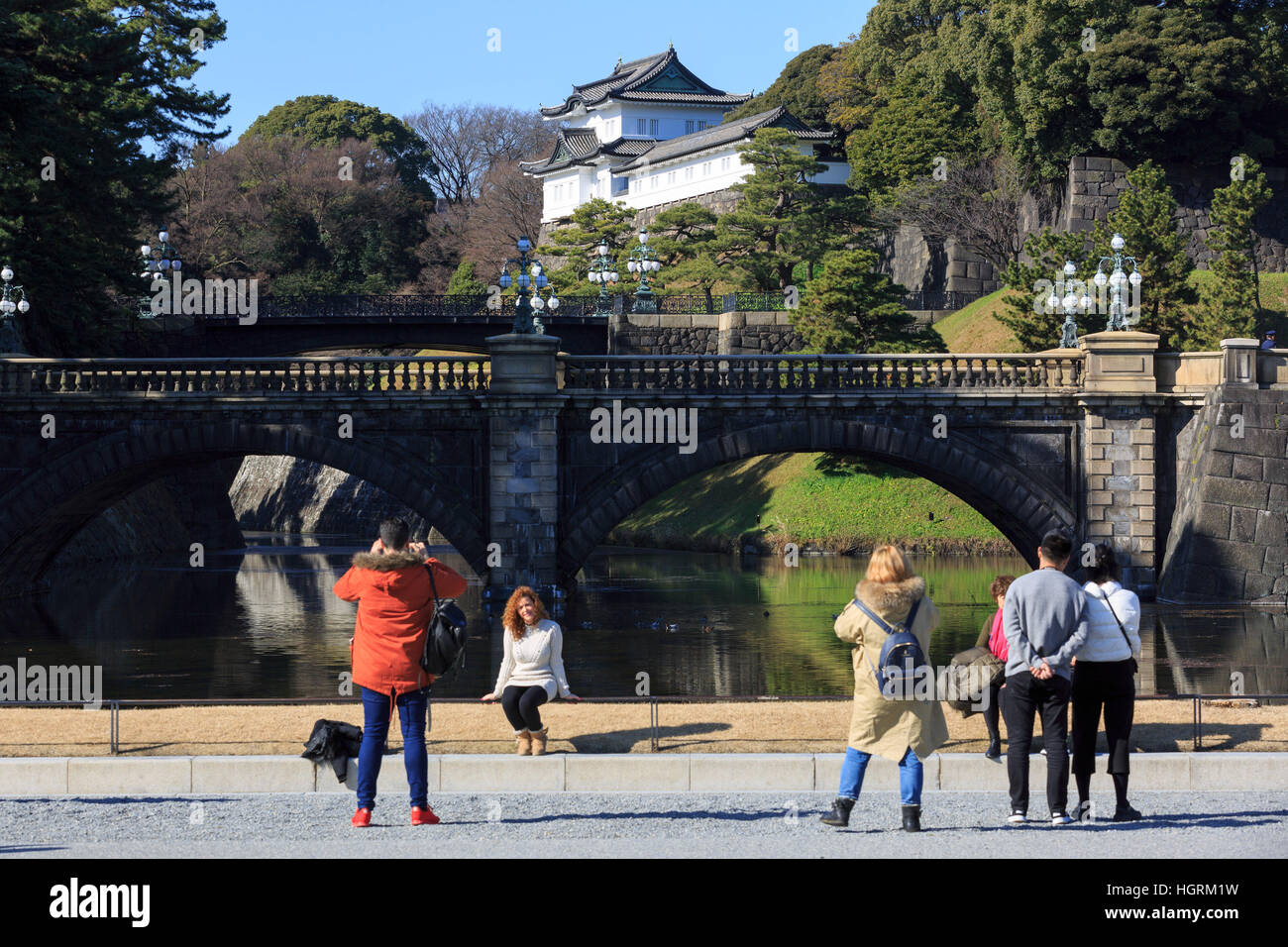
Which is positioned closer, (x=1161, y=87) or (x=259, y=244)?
(x=1161, y=87)

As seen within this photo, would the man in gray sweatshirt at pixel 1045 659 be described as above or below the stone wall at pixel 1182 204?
below

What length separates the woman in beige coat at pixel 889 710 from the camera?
1248 cm

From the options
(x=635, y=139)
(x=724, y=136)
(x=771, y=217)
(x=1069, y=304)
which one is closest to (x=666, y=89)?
(x=635, y=139)

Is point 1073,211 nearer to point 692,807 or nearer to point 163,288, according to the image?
point 163,288

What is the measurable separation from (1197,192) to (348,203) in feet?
158

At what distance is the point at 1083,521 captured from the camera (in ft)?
129

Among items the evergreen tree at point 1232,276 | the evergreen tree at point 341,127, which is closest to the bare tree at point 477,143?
the evergreen tree at point 341,127

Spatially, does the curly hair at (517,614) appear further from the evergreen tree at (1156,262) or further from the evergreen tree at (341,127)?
the evergreen tree at (341,127)

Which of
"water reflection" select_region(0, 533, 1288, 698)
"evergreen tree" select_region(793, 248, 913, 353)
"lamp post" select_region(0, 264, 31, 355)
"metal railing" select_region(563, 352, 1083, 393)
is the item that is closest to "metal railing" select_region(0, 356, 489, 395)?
"lamp post" select_region(0, 264, 31, 355)

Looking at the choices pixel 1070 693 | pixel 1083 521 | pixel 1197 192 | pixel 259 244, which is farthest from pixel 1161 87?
pixel 1070 693

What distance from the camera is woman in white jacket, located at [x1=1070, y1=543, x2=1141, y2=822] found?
42.6 feet

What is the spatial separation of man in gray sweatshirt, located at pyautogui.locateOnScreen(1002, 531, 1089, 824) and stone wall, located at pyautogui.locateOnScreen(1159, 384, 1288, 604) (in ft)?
89.8

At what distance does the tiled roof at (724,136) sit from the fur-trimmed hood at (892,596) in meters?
78.3

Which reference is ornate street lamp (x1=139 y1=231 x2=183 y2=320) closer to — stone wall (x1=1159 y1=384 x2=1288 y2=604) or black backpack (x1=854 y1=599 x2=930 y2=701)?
stone wall (x1=1159 y1=384 x2=1288 y2=604)
